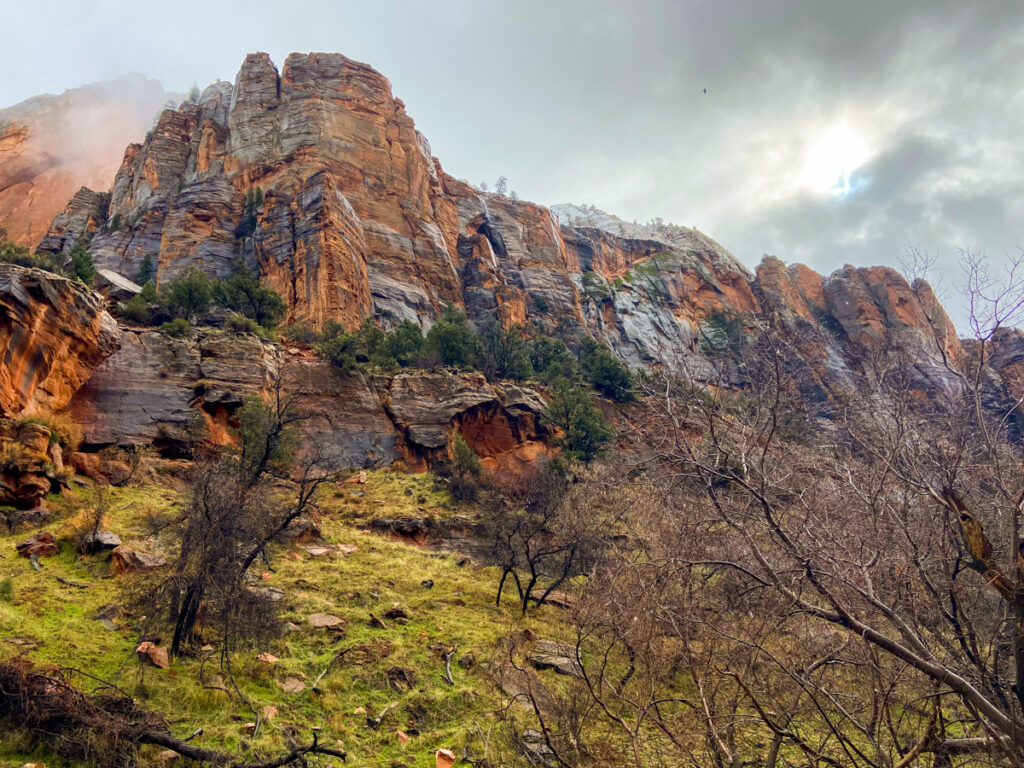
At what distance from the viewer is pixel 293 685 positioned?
30.0 feet

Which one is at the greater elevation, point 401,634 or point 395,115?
→ point 395,115

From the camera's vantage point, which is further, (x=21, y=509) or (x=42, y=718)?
(x=21, y=509)

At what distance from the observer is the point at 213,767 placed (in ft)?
20.6

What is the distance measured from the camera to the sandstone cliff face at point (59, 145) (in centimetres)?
7056

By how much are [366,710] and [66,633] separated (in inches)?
196

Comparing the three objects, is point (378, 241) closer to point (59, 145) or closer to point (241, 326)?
point (241, 326)

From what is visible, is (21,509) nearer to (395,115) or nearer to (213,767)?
(213,767)

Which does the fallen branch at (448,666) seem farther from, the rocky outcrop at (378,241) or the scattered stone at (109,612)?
the rocky outcrop at (378,241)

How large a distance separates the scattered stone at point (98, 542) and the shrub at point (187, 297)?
20138mm

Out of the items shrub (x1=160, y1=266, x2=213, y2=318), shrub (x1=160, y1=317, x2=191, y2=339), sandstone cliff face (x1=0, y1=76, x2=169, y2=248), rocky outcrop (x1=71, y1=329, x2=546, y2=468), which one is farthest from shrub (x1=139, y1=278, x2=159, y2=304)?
sandstone cliff face (x1=0, y1=76, x2=169, y2=248)

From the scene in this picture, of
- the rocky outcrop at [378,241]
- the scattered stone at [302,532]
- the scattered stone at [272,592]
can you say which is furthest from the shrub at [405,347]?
the scattered stone at [272,592]

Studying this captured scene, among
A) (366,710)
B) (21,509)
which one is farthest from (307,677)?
(21,509)

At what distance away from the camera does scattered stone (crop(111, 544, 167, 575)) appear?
456 inches

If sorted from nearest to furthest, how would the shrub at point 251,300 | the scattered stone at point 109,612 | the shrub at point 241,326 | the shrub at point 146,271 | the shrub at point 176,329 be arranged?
1. the scattered stone at point 109,612
2. the shrub at point 176,329
3. the shrub at point 241,326
4. the shrub at point 251,300
5. the shrub at point 146,271
